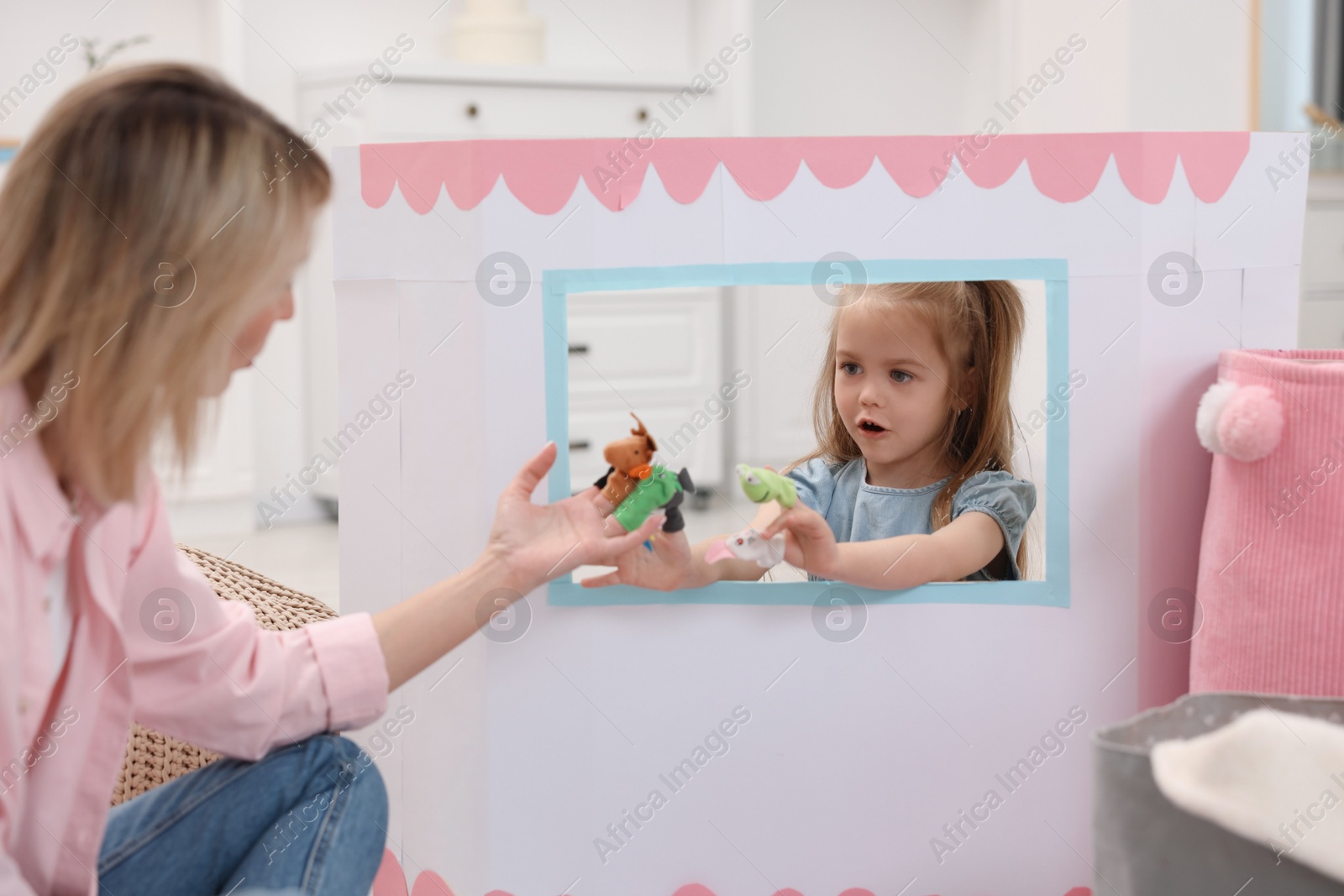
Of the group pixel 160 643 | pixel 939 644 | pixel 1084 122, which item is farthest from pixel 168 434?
pixel 1084 122

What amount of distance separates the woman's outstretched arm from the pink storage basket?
1.51 ft

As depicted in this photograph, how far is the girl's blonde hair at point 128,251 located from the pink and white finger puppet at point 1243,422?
2.33 feet

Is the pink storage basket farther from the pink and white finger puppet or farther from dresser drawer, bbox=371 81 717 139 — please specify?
dresser drawer, bbox=371 81 717 139

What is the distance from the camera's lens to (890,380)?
1.16 meters

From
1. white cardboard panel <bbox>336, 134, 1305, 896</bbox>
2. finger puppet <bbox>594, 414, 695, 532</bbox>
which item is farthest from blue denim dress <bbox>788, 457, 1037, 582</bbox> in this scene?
finger puppet <bbox>594, 414, 695, 532</bbox>

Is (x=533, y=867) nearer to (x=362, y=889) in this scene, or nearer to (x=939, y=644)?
(x=362, y=889)

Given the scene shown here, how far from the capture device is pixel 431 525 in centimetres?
98

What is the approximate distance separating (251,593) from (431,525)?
29 cm

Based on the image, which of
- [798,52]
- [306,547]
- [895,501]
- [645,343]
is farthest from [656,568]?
[798,52]

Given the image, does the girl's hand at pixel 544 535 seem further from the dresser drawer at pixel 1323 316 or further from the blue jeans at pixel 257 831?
the dresser drawer at pixel 1323 316

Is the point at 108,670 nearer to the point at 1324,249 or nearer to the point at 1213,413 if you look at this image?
the point at 1213,413

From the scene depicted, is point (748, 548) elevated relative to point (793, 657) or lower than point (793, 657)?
elevated

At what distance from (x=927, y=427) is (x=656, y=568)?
1.27 ft

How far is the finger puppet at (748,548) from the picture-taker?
91 cm
